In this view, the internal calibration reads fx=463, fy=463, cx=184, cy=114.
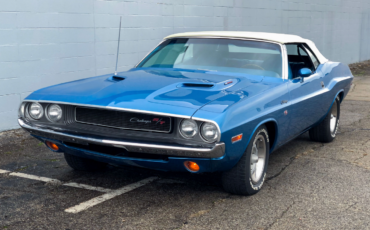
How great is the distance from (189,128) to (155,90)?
567 millimetres

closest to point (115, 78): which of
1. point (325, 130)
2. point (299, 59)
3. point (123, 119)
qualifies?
point (123, 119)

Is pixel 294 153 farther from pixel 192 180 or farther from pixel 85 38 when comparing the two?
pixel 85 38

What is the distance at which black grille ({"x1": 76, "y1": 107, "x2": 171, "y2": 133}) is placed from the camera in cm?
355

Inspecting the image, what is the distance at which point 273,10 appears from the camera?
12.7m

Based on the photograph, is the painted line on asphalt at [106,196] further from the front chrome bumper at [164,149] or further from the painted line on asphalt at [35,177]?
the painted line on asphalt at [35,177]

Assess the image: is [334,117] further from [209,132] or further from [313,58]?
[209,132]

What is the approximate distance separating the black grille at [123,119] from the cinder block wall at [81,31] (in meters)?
3.29

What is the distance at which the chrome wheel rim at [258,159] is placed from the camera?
13.4 ft

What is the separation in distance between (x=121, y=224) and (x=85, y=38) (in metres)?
Result: 4.76

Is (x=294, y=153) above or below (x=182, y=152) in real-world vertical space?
below

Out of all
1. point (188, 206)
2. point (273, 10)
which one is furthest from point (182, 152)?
point (273, 10)

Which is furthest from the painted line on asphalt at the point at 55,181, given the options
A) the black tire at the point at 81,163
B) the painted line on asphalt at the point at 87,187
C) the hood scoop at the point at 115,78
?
the hood scoop at the point at 115,78

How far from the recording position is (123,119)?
365 centimetres

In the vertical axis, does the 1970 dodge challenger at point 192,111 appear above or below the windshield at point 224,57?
below
